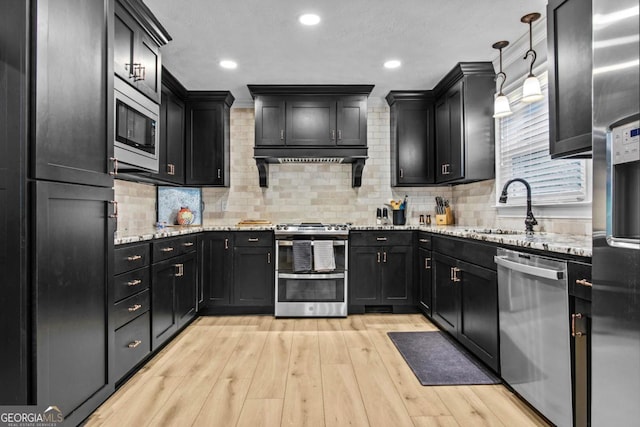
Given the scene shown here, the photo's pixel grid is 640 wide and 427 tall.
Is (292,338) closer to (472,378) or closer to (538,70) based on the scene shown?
(472,378)

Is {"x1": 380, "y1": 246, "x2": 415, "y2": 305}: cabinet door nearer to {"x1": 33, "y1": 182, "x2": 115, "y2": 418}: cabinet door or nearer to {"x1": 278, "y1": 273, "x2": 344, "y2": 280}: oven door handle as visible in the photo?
{"x1": 278, "y1": 273, "x2": 344, "y2": 280}: oven door handle

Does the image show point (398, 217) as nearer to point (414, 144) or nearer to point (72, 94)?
point (414, 144)

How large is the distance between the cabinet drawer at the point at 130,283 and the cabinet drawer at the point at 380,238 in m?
2.03

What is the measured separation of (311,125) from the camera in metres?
3.97

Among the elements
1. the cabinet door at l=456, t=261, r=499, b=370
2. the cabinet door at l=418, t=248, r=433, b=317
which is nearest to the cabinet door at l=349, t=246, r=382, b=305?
the cabinet door at l=418, t=248, r=433, b=317

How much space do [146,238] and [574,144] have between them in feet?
8.53

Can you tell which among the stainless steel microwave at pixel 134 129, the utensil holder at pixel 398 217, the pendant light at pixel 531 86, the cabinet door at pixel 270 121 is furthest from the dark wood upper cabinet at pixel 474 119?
the stainless steel microwave at pixel 134 129

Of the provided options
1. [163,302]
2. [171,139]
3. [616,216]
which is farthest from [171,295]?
[616,216]

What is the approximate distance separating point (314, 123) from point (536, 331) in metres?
2.93

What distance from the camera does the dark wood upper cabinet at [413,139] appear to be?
4.13 metres

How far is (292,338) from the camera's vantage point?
3053 mm

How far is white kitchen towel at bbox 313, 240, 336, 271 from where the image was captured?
3623 mm

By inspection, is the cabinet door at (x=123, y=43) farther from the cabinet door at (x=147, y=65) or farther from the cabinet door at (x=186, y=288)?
the cabinet door at (x=186, y=288)

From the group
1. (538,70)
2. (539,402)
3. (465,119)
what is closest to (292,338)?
(539,402)
